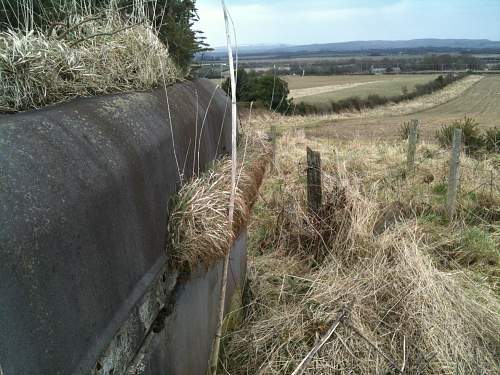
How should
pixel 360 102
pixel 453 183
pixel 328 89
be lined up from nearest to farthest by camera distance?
pixel 453 183, pixel 360 102, pixel 328 89

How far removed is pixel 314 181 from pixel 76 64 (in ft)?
11.4

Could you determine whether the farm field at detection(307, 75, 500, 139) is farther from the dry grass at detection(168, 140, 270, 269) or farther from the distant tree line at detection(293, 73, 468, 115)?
the dry grass at detection(168, 140, 270, 269)

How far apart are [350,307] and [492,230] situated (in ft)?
12.8

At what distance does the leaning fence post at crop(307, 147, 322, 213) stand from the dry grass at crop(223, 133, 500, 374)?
121 mm

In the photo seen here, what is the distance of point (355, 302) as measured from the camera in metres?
3.74

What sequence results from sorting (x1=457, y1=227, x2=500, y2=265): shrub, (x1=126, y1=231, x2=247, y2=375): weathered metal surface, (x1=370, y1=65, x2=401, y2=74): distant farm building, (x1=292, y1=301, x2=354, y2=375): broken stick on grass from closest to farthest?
(x1=126, y1=231, x2=247, y2=375): weathered metal surface
(x1=292, y1=301, x2=354, y2=375): broken stick on grass
(x1=457, y1=227, x2=500, y2=265): shrub
(x1=370, y1=65, x2=401, y2=74): distant farm building

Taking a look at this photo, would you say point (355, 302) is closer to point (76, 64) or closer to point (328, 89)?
point (76, 64)

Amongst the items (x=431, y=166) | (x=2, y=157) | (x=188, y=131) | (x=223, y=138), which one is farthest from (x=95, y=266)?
(x=431, y=166)

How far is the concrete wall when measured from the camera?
107cm

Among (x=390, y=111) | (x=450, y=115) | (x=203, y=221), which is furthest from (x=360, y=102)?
(x=203, y=221)

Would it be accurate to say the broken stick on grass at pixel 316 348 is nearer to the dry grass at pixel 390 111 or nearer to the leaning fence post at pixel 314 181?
the leaning fence post at pixel 314 181

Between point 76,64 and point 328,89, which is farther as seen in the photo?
point 328,89

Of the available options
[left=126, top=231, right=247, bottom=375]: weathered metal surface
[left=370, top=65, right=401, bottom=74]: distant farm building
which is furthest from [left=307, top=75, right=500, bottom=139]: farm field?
[left=126, top=231, right=247, bottom=375]: weathered metal surface

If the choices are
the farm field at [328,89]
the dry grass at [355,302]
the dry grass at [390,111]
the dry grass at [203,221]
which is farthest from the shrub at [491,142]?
the farm field at [328,89]
